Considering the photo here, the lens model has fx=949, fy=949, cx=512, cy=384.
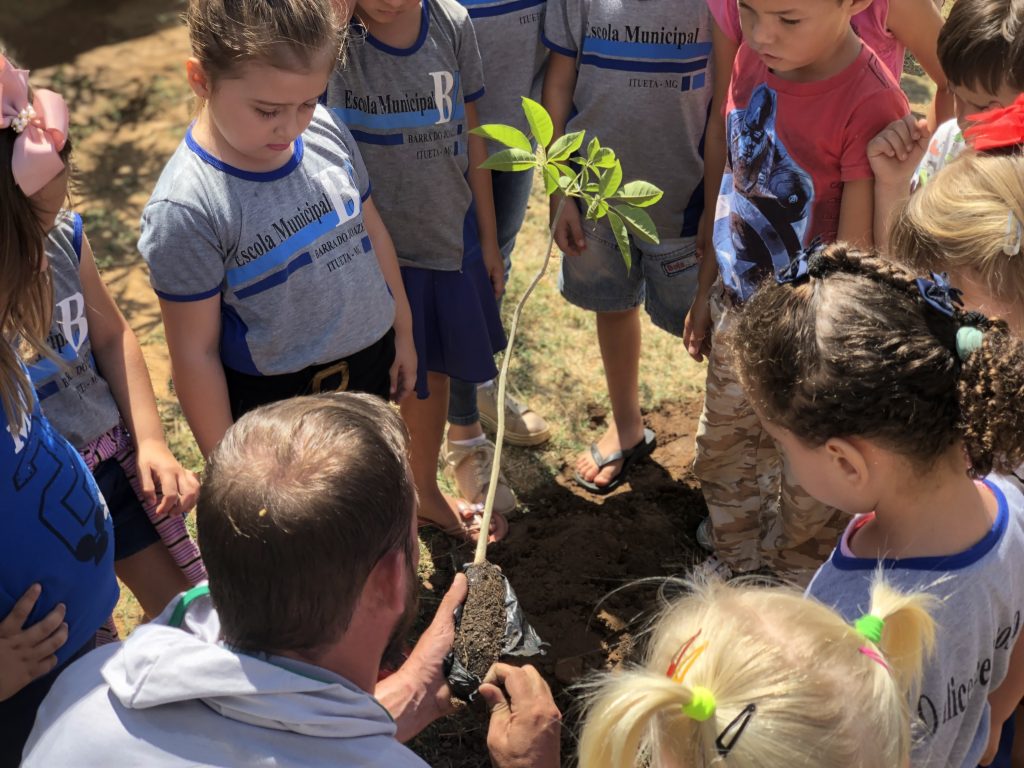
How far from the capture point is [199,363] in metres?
2.20

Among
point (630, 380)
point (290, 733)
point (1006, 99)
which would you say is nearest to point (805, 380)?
point (290, 733)

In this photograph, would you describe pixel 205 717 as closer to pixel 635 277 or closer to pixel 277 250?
pixel 277 250

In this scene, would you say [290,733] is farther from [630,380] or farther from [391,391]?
[630,380]

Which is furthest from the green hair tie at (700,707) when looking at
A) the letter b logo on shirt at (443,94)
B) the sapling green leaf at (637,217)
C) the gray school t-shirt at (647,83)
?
the gray school t-shirt at (647,83)

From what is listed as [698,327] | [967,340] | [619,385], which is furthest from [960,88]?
[619,385]

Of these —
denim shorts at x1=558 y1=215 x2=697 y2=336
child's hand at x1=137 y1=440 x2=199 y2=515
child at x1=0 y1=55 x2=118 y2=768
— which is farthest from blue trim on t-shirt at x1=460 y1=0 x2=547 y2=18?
child's hand at x1=137 y1=440 x2=199 y2=515

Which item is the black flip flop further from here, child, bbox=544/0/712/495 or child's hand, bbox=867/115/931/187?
child's hand, bbox=867/115/931/187

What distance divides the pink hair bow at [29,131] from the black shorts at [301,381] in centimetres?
75

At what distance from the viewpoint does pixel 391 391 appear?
2703 millimetres

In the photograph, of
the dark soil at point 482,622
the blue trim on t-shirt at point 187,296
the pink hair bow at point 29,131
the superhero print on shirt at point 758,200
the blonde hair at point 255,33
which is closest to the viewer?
the pink hair bow at point 29,131

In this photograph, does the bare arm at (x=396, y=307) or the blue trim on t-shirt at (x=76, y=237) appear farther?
the bare arm at (x=396, y=307)

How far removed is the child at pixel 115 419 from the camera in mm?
2076

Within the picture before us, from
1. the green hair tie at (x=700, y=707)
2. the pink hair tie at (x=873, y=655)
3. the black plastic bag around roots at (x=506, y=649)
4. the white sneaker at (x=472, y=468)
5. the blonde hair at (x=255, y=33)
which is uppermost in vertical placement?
the blonde hair at (x=255, y=33)

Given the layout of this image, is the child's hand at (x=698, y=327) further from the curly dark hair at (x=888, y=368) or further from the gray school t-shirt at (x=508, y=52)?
the curly dark hair at (x=888, y=368)
